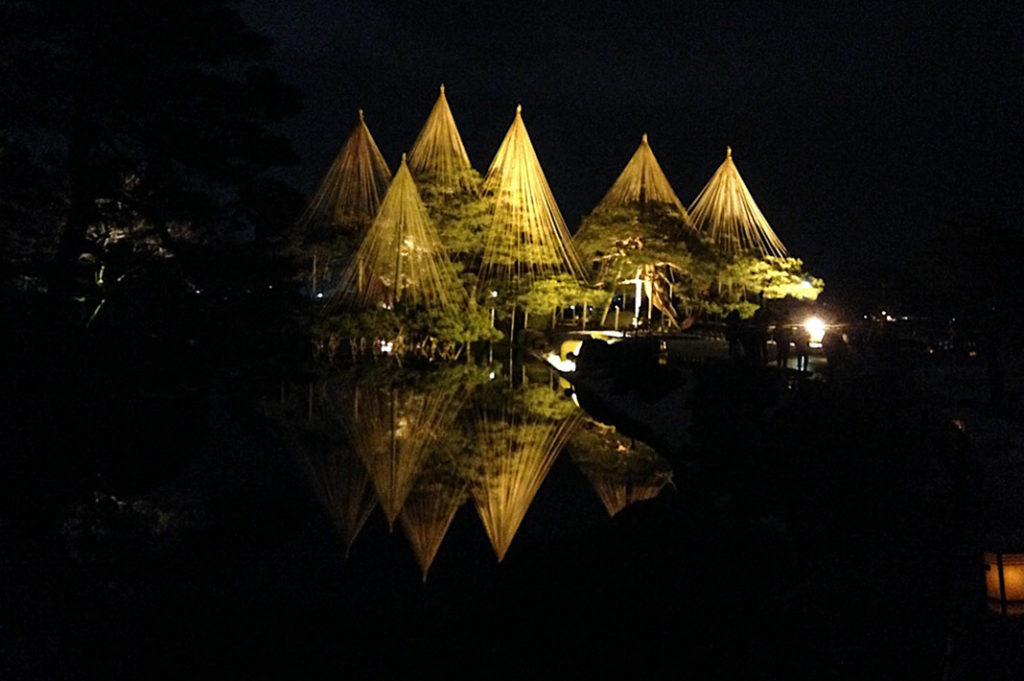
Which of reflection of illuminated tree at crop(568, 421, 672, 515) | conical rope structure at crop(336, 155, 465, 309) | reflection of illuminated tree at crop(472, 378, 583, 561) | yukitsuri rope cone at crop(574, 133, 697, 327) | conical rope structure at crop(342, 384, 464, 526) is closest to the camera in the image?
reflection of illuminated tree at crop(472, 378, 583, 561)

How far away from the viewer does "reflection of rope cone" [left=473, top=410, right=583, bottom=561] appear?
7.61m

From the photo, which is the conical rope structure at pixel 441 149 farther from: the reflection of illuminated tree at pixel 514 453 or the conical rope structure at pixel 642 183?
the reflection of illuminated tree at pixel 514 453

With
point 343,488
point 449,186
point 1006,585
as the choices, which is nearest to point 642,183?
point 449,186

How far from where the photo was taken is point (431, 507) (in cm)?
793

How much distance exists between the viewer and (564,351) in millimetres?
22156

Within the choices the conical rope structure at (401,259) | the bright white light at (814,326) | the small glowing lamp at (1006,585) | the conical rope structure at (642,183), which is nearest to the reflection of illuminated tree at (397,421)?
the conical rope structure at (401,259)

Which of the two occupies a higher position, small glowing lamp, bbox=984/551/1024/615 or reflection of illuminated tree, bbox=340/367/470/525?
small glowing lamp, bbox=984/551/1024/615

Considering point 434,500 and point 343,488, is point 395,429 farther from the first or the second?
point 434,500

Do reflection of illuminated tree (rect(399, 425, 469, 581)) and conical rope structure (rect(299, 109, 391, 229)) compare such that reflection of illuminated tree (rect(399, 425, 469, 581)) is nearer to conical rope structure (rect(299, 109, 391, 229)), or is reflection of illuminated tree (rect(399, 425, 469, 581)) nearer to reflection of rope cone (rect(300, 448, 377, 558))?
reflection of rope cone (rect(300, 448, 377, 558))

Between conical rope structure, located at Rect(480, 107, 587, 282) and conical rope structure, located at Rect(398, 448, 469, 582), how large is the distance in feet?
50.9

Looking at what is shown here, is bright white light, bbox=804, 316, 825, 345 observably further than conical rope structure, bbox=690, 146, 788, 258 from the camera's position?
No

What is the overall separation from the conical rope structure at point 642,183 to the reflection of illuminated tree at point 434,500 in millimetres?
17688

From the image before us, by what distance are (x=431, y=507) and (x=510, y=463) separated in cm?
215

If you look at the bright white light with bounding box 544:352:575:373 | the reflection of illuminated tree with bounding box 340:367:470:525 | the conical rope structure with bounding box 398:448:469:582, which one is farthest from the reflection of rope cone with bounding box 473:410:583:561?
the bright white light with bounding box 544:352:575:373
